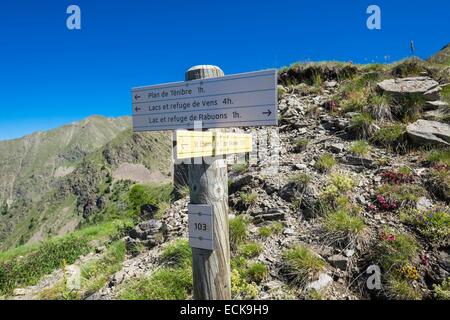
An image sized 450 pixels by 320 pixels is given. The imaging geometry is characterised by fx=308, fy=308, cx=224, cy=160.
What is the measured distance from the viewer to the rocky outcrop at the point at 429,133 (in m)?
6.48

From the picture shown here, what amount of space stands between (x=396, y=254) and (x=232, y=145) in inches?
114

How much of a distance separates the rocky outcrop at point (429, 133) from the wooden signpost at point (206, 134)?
517 cm

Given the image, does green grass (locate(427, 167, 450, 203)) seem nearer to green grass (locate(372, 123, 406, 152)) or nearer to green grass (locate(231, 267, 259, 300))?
green grass (locate(372, 123, 406, 152))

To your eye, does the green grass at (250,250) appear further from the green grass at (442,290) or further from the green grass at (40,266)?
the green grass at (40,266)

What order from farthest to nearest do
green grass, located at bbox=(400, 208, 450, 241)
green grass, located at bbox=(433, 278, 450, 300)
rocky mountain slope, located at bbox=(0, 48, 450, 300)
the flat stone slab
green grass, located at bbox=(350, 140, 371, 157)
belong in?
1. the flat stone slab
2. green grass, located at bbox=(350, 140, 371, 157)
3. green grass, located at bbox=(400, 208, 450, 241)
4. rocky mountain slope, located at bbox=(0, 48, 450, 300)
5. green grass, located at bbox=(433, 278, 450, 300)

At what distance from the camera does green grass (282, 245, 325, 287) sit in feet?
13.7

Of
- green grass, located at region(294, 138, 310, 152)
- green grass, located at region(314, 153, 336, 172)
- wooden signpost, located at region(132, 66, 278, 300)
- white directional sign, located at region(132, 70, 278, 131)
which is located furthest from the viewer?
green grass, located at region(294, 138, 310, 152)

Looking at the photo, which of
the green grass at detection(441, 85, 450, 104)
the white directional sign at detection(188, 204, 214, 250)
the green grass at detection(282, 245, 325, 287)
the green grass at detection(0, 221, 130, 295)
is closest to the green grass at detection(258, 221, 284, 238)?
the green grass at detection(282, 245, 325, 287)

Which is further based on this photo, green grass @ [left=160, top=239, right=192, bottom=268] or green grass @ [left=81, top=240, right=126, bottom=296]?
green grass @ [left=81, top=240, right=126, bottom=296]

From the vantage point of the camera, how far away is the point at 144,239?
6.49 metres

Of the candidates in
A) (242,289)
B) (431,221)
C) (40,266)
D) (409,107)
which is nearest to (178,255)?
(242,289)

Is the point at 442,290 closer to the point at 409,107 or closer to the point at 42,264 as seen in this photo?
the point at 409,107

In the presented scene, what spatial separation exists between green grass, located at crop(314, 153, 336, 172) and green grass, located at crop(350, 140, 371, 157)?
1.72ft
